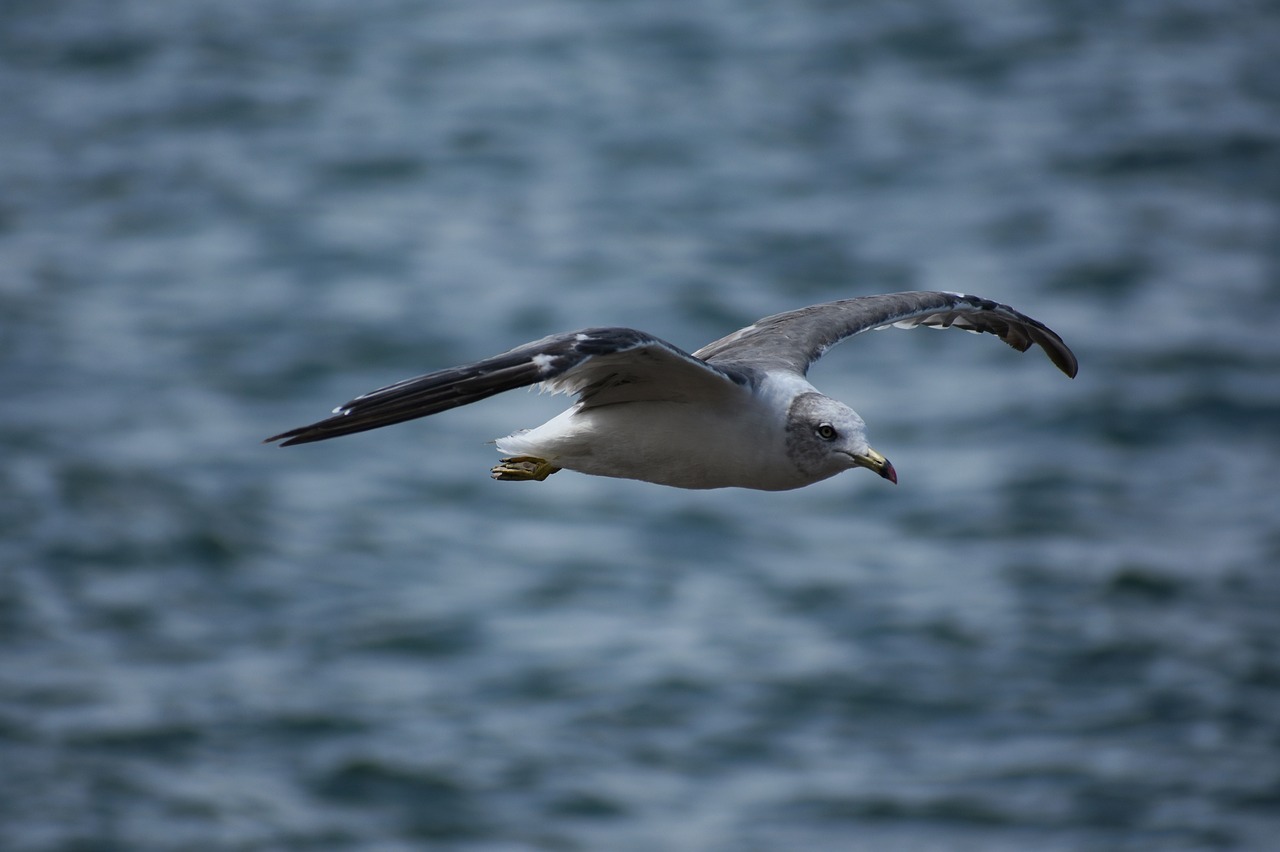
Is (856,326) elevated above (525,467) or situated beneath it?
elevated above

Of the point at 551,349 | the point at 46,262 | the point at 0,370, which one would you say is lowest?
the point at 551,349

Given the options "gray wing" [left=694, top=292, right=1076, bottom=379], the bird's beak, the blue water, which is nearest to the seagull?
the bird's beak

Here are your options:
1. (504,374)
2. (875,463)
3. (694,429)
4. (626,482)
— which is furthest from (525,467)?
(626,482)

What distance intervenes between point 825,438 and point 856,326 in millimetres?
1820

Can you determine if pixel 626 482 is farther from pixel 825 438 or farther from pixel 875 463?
pixel 875 463

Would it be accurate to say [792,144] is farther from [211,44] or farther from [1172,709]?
[1172,709]

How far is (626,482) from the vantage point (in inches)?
1339

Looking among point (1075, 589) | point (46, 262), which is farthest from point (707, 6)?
point (1075, 589)

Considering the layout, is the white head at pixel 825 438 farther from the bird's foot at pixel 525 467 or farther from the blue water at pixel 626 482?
the blue water at pixel 626 482

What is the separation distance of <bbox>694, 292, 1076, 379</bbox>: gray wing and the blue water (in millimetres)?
14395

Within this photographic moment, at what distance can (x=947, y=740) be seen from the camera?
2848 centimetres

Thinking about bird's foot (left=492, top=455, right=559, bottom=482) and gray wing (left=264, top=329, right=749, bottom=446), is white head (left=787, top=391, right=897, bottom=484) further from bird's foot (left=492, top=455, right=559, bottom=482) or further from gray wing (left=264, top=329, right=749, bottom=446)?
bird's foot (left=492, top=455, right=559, bottom=482)

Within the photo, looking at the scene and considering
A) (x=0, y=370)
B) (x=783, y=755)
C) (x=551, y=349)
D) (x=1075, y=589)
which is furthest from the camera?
(x=0, y=370)

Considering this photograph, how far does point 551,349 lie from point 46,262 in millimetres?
31805
